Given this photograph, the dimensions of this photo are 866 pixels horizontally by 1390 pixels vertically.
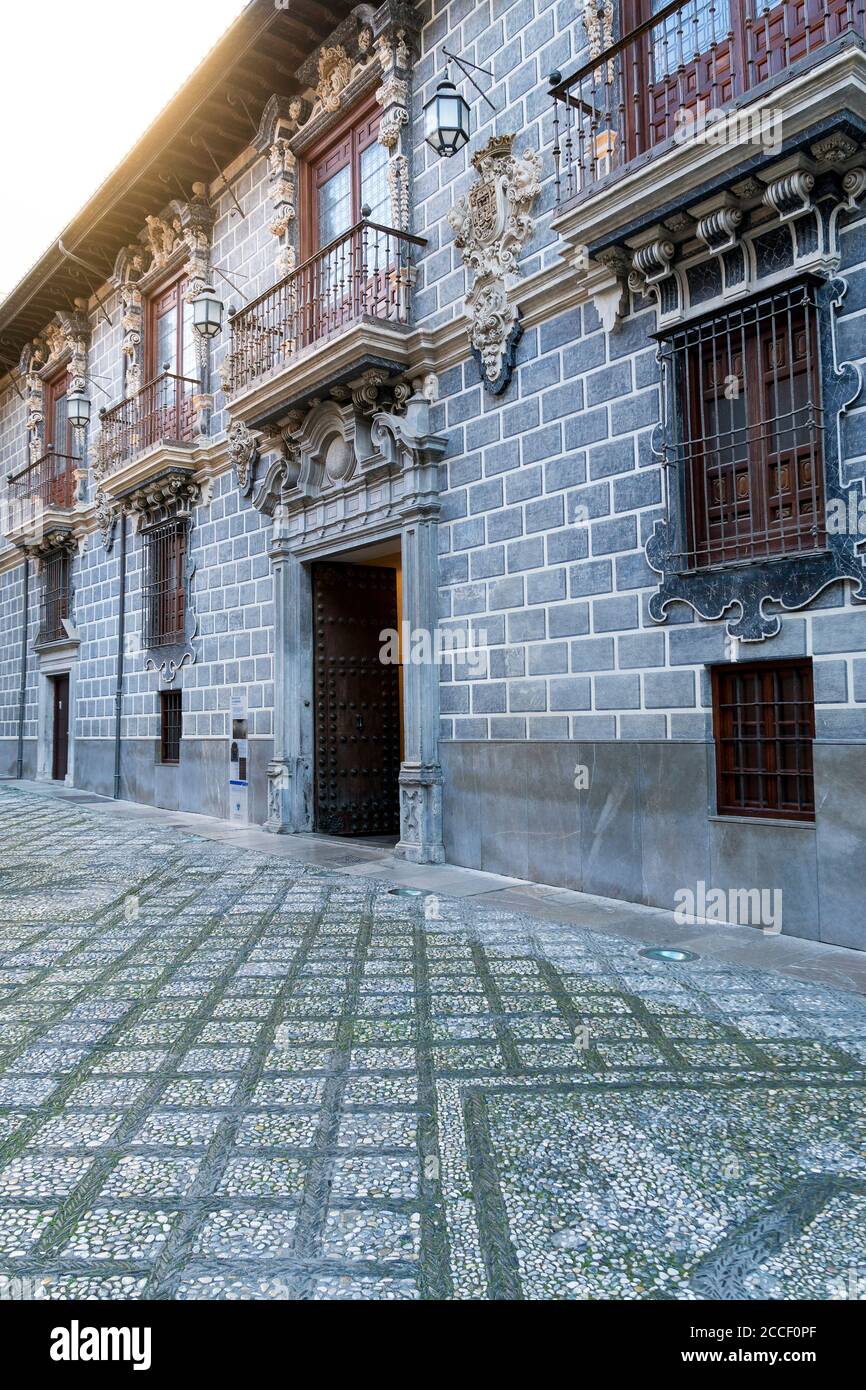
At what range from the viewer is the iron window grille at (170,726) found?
13.4 metres

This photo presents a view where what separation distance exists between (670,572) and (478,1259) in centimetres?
472

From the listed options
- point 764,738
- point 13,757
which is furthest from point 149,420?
point 764,738

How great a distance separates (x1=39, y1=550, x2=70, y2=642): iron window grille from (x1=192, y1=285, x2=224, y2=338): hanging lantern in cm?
761

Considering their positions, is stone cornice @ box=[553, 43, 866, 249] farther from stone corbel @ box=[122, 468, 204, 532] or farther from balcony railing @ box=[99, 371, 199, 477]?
stone corbel @ box=[122, 468, 204, 532]

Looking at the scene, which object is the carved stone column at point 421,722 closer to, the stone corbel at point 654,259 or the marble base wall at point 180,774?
the stone corbel at point 654,259

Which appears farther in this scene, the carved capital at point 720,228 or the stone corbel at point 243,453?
the stone corbel at point 243,453

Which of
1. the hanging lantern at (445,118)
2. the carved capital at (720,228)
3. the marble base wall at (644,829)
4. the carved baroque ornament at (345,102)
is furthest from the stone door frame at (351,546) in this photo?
the carved capital at (720,228)

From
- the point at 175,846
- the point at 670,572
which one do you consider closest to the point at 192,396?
the point at 175,846

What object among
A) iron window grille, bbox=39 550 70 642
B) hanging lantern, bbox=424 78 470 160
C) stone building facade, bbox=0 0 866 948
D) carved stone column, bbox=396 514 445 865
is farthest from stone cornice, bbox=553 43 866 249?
iron window grille, bbox=39 550 70 642

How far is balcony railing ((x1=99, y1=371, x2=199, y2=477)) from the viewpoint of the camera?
1280cm

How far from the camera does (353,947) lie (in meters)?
5.20

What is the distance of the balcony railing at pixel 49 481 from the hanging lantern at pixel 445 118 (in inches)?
433

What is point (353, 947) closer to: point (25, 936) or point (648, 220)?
point (25, 936)

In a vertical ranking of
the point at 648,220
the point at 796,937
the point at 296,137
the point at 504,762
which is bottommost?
the point at 796,937
